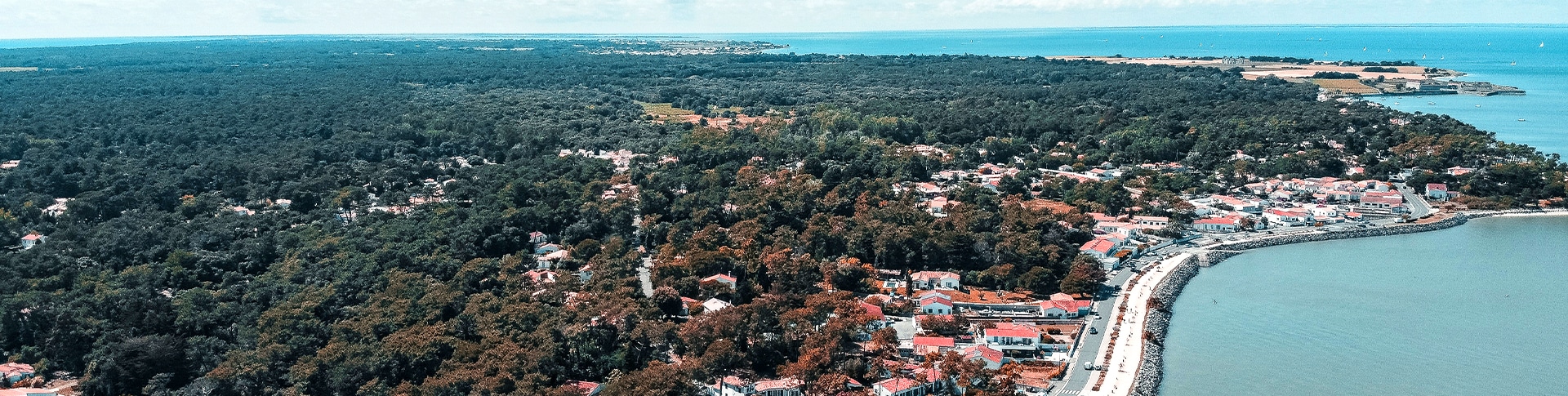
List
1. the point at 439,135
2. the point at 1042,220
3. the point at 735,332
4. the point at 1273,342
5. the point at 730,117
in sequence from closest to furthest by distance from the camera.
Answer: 1. the point at 735,332
2. the point at 1273,342
3. the point at 1042,220
4. the point at 439,135
5. the point at 730,117

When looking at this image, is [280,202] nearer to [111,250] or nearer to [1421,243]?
[111,250]

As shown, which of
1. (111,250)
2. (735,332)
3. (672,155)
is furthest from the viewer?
(672,155)

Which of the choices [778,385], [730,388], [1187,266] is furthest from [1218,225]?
[730,388]

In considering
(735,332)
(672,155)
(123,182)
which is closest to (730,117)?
(672,155)

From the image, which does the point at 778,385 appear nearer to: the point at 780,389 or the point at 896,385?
the point at 780,389

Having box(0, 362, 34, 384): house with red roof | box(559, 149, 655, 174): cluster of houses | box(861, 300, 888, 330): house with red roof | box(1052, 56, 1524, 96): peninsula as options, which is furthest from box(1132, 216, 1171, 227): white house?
box(1052, 56, 1524, 96): peninsula

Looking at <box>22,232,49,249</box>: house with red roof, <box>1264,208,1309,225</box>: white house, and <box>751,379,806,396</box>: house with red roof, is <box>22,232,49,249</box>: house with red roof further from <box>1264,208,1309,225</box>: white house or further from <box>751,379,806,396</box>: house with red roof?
<box>1264,208,1309,225</box>: white house
